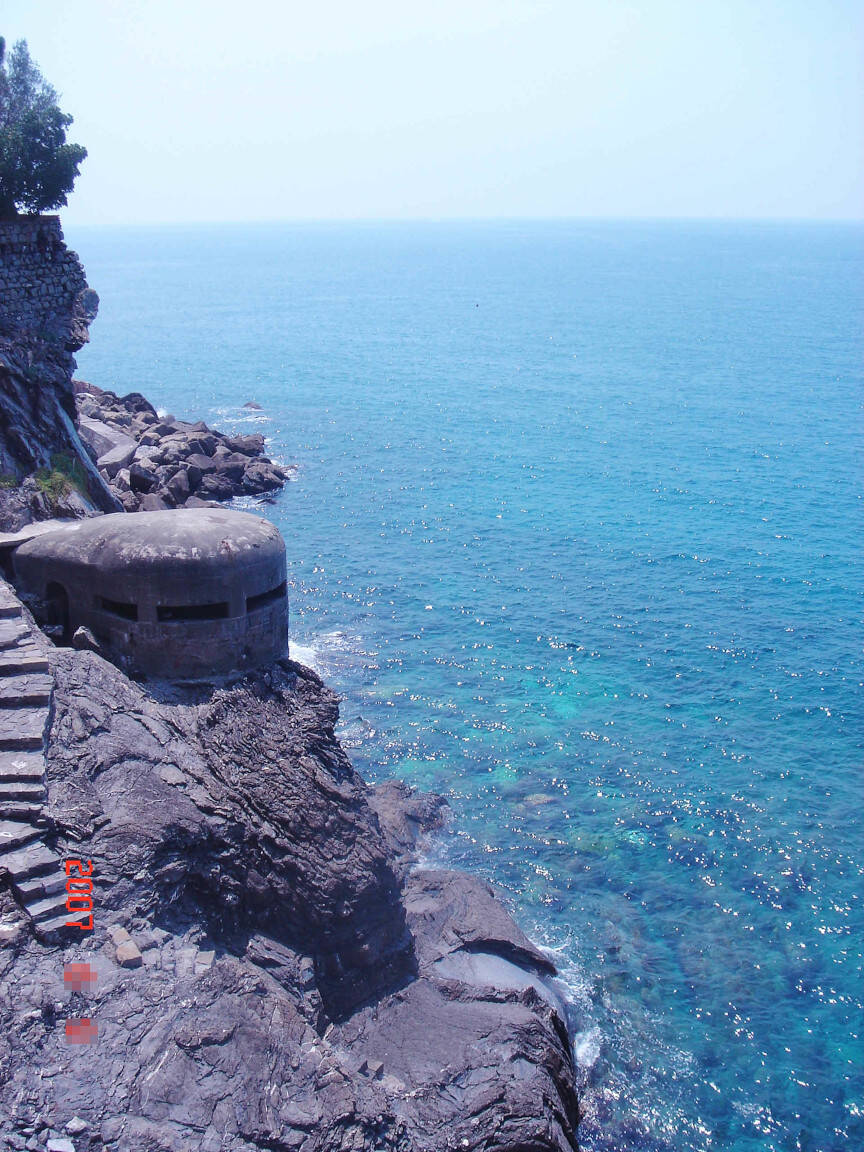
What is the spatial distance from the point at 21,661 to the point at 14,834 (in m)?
4.78

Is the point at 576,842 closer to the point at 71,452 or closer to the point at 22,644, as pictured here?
the point at 22,644

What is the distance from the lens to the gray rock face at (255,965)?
51.9 ft

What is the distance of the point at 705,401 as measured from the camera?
8494 centimetres

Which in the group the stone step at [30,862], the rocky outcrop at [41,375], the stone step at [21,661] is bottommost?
the stone step at [30,862]

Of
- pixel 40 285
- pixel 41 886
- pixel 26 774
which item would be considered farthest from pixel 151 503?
pixel 41 886

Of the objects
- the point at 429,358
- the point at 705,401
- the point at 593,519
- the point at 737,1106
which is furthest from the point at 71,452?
the point at 429,358

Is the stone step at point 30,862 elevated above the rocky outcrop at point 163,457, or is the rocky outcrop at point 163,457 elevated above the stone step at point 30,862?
the stone step at point 30,862

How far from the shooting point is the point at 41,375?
3253 cm

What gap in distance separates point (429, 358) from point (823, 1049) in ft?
296

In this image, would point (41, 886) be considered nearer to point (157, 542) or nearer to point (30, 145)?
point (157, 542)

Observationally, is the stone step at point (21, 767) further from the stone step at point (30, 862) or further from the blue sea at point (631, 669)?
the blue sea at point (631, 669)

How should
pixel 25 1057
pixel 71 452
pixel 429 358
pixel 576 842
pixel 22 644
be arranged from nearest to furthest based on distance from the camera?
pixel 25 1057
pixel 22 644
pixel 576 842
pixel 71 452
pixel 429 358

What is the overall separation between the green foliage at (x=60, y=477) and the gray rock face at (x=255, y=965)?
8.21 meters
